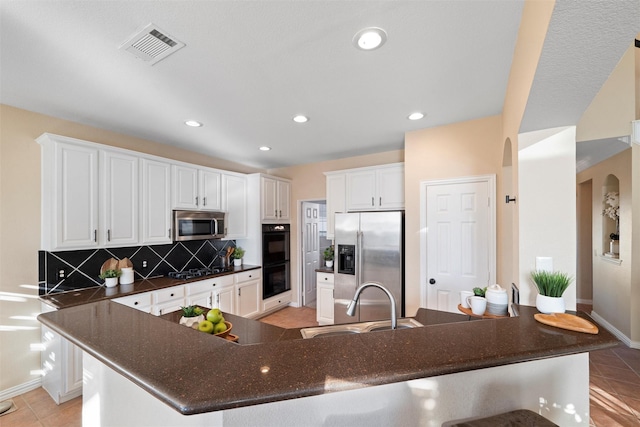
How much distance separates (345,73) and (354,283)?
8.34 feet

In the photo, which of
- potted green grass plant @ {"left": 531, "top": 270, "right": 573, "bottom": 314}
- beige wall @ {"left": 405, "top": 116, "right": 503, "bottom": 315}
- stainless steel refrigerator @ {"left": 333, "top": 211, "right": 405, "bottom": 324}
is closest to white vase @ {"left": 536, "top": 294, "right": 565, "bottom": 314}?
potted green grass plant @ {"left": 531, "top": 270, "right": 573, "bottom": 314}

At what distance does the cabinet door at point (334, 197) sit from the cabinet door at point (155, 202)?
87.2 inches

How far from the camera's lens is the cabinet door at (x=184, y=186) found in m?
3.46

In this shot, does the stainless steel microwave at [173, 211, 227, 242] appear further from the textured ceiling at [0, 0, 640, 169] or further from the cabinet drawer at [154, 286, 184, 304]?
the textured ceiling at [0, 0, 640, 169]

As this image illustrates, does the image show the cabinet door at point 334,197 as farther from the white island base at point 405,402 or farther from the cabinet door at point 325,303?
the white island base at point 405,402

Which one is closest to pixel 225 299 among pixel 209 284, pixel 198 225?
pixel 209 284

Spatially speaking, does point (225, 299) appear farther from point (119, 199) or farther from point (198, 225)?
point (119, 199)

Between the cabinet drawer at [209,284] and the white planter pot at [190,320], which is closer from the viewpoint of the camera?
the white planter pot at [190,320]

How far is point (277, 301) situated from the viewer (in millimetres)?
4711

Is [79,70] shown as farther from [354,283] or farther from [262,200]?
[354,283]

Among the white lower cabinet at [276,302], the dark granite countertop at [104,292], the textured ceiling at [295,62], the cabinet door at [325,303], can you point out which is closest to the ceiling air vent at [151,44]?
the textured ceiling at [295,62]

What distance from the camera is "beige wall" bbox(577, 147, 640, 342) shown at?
10.4 feet

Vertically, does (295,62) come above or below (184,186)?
above

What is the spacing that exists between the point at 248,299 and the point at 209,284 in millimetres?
786
